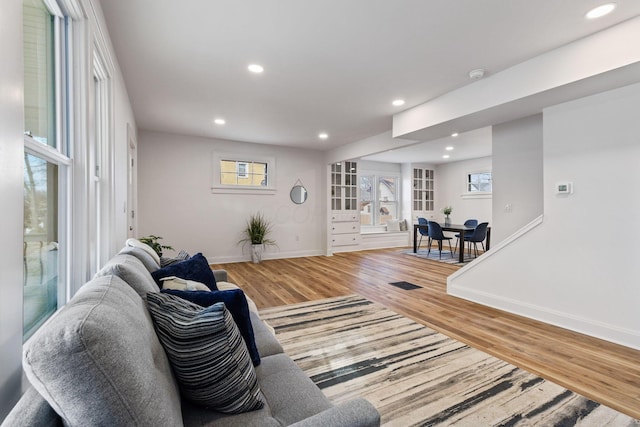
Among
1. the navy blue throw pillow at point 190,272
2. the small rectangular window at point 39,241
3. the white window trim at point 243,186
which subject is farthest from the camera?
the white window trim at point 243,186

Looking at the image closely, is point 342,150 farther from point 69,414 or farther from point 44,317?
point 69,414

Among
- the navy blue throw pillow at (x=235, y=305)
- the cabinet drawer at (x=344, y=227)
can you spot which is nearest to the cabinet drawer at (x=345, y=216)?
the cabinet drawer at (x=344, y=227)

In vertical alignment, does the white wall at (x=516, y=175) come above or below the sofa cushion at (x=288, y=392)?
above

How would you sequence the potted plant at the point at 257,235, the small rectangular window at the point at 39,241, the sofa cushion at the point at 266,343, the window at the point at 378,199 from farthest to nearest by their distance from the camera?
the window at the point at 378,199 → the potted plant at the point at 257,235 → the sofa cushion at the point at 266,343 → the small rectangular window at the point at 39,241

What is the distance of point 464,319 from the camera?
295 centimetres

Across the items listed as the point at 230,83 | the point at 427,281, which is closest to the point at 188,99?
the point at 230,83

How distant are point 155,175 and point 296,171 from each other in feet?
9.23

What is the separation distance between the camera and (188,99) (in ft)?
11.9

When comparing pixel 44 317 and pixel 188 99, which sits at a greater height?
pixel 188 99

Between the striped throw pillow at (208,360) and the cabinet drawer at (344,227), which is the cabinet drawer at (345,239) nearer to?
the cabinet drawer at (344,227)

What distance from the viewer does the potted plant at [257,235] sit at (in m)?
5.94

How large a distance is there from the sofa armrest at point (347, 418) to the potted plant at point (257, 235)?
17.1 ft

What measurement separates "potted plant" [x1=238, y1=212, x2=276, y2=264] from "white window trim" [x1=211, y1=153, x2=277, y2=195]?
53cm

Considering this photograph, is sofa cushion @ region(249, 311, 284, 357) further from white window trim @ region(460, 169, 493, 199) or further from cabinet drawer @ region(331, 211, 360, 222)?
white window trim @ region(460, 169, 493, 199)
